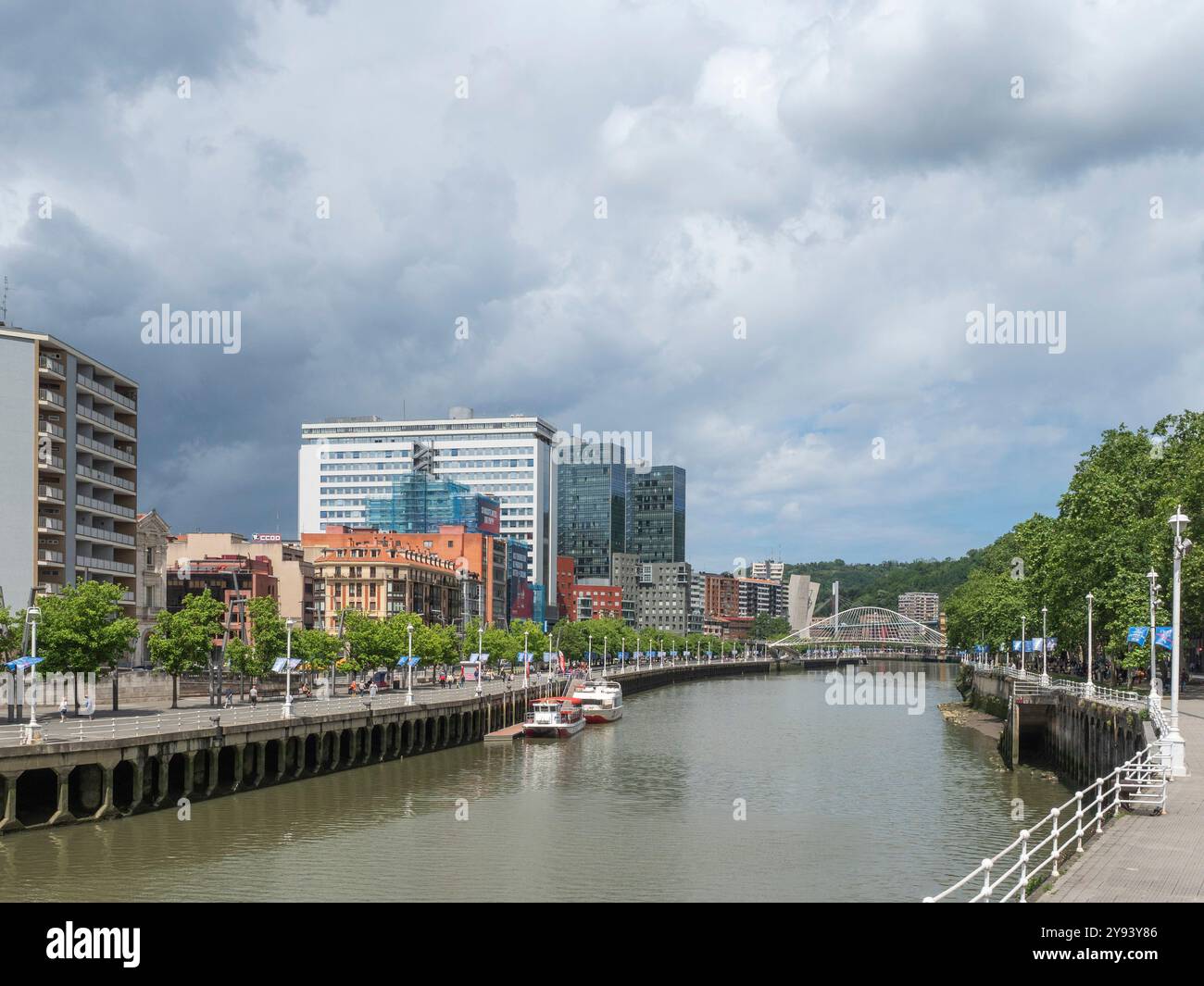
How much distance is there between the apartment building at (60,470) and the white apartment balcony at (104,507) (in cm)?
10

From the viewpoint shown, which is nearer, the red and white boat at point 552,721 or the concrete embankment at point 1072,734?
the concrete embankment at point 1072,734

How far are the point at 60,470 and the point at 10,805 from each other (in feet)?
196

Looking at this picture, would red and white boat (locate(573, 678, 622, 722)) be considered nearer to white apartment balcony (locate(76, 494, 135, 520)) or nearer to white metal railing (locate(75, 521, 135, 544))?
white metal railing (locate(75, 521, 135, 544))

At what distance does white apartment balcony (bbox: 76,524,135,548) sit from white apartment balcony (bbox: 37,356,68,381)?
12.4 meters

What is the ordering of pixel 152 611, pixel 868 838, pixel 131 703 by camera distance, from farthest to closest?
pixel 152 611
pixel 131 703
pixel 868 838

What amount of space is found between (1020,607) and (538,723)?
52.4m

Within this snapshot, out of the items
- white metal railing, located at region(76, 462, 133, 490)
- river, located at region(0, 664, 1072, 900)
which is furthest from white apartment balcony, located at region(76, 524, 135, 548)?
river, located at region(0, 664, 1072, 900)

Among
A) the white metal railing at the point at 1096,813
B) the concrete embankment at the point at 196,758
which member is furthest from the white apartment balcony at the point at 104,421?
the white metal railing at the point at 1096,813

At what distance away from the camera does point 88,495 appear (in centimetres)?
10550

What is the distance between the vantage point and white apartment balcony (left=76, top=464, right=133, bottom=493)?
340ft

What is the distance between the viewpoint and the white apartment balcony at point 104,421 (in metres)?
104

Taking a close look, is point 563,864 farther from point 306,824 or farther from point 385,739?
point 385,739

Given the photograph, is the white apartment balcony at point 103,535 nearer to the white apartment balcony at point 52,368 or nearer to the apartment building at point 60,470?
the apartment building at point 60,470
